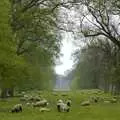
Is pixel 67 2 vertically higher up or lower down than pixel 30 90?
higher up

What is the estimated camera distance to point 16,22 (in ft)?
112

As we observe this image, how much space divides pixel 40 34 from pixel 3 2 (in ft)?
46.0

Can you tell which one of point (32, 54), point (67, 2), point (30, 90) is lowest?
point (30, 90)

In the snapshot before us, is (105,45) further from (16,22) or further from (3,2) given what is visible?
(3,2)

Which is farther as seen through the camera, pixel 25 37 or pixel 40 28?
pixel 25 37

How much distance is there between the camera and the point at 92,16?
35031 millimetres

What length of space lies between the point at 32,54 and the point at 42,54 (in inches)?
115

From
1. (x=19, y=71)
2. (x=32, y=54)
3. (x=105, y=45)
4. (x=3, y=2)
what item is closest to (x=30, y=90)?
(x=105, y=45)

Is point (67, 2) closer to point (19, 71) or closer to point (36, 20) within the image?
point (36, 20)

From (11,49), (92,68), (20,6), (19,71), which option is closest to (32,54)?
(20,6)

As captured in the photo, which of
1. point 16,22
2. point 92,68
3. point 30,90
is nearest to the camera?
point 16,22

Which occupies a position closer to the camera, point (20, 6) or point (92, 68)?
point (20, 6)

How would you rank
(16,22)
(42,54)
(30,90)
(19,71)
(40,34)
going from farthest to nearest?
(30,90), (42,54), (40,34), (16,22), (19,71)

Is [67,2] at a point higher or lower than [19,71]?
higher
